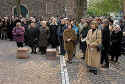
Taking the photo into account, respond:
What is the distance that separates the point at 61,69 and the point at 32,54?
4.38 metres

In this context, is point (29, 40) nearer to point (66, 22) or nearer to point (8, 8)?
point (66, 22)

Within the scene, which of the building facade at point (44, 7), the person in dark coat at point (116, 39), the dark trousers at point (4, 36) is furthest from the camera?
the building facade at point (44, 7)

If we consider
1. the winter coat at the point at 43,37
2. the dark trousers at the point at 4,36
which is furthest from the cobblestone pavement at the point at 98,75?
the dark trousers at the point at 4,36

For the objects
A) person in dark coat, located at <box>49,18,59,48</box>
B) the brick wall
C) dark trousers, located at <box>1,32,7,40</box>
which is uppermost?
the brick wall

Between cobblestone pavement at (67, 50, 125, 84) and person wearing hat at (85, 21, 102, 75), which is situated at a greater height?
person wearing hat at (85, 21, 102, 75)

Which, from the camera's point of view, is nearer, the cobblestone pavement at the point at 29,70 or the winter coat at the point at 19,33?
the cobblestone pavement at the point at 29,70

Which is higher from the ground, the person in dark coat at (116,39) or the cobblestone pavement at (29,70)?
the person in dark coat at (116,39)

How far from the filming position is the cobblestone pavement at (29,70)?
9.48m

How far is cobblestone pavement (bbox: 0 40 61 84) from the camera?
948cm

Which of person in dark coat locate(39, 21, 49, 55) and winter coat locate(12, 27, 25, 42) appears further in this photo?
winter coat locate(12, 27, 25, 42)

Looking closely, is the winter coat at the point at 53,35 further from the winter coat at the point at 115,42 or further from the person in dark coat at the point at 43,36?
the winter coat at the point at 115,42

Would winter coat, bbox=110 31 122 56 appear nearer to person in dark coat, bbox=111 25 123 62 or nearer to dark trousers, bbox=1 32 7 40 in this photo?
person in dark coat, bbox=111 25 123 62

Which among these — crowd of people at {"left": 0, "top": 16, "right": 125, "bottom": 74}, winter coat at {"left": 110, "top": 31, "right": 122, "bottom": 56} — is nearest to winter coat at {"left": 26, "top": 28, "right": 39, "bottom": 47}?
crowd of people at {"left": 0, "top": 16, "right": 125, "bottom": 74}

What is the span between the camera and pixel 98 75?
10.3m
